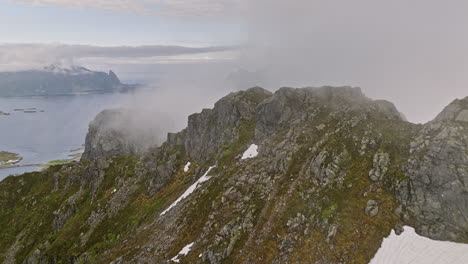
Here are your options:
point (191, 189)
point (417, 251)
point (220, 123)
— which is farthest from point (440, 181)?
point (220, 123)

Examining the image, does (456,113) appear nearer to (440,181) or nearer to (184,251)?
(440,181)

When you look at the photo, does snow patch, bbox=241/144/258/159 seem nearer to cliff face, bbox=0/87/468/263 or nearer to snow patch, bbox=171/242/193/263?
cliff face, bbox=0/87/468/263

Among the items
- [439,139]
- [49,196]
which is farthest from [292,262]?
[49,196]

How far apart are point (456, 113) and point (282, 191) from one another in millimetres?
32221

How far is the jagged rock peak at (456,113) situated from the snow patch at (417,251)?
2187 cm

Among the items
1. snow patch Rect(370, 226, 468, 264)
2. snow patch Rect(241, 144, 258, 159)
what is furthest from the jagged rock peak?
snow patch Rect(241, 144, 258, 159)

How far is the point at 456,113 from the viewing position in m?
53.5

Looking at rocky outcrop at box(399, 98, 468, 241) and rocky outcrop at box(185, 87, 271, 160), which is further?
rocky outcrop at box(185, 87, 271, 160)

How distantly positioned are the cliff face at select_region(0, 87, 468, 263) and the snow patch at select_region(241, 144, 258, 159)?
511 millimetres

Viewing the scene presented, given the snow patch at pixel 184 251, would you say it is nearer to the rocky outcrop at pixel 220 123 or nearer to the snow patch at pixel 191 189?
the snow patch at pixel 191 189

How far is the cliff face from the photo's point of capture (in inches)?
1773

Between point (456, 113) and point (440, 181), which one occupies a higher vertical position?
point (456, 113)

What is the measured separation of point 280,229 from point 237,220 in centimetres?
840

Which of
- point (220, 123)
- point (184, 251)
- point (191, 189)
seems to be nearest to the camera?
point (184, 251)
